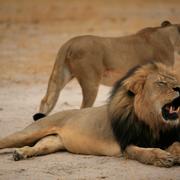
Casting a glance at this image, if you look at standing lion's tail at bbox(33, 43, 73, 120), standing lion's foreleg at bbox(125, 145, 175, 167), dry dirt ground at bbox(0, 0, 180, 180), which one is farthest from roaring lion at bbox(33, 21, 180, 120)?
standing lion's foreleg at bbox(125, 145, 175, 167)

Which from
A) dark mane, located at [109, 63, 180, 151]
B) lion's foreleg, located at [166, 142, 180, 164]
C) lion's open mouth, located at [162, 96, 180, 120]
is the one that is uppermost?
lion's open mouth, located at [162, 96, 180, 120]

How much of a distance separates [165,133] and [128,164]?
0.38m

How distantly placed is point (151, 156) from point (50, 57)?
8611 mm

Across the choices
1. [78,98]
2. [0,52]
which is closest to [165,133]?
[78,98]

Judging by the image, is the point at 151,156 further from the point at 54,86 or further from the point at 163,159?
the point at 54,86

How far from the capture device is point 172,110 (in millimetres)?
5684

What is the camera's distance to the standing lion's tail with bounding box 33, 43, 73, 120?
27.4ft

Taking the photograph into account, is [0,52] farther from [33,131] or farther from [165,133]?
[165,133]

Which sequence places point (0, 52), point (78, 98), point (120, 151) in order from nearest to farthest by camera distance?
1. point (120, 151)
2. point (78, 98)
3. point (0, 52)

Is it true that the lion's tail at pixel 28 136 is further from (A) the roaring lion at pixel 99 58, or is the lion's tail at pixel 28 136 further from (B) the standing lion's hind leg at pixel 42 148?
(A) the roaring lion at pixel 99 58

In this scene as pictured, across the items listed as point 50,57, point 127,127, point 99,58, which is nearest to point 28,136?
point 127,127

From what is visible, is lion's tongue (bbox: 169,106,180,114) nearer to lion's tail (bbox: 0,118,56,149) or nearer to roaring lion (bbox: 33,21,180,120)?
lion's tail (bbox: 0,118,56,149)

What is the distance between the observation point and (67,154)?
20.7ft

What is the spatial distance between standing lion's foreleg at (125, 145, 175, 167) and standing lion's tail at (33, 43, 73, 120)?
263cm
